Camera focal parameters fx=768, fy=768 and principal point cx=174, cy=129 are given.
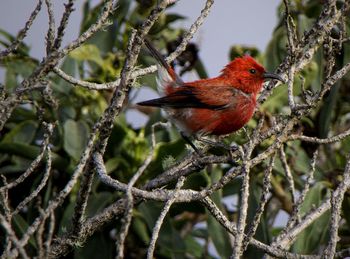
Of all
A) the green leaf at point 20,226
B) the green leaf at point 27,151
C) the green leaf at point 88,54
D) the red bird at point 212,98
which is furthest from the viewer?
the green leaf at point 88,54

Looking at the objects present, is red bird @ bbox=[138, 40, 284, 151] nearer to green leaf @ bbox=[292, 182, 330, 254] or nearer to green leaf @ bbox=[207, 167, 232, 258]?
green leaf @ bbox=[207, 167, 232, 258]

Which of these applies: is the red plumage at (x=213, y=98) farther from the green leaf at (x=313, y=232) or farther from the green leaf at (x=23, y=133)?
the green leaf at (x=23, y=133)

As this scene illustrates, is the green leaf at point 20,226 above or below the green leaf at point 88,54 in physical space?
below

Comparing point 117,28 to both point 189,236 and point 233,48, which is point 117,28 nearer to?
point 233,48

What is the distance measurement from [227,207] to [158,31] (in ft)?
5.48

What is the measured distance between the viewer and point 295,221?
15.9ft

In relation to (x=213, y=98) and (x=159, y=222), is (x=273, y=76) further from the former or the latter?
(x=159, y=222)

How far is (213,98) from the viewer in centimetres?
610

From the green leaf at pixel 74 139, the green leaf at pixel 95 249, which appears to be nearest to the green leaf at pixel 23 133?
the green leaf at pixel 74 139

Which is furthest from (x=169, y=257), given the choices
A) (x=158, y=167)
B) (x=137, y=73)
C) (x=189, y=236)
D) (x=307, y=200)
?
(x=137, y=73)

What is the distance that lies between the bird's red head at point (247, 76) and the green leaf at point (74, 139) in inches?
51.1

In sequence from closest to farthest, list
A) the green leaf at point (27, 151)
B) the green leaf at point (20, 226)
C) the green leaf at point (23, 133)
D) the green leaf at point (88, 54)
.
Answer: the green leaf at point (20, 226), the green leaf at point (27, 151), the green leaf at point (23, 133), the green leaf at point (88, 54)

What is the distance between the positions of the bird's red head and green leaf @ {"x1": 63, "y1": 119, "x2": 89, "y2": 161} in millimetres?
1298

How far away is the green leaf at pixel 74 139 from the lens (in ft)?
19.5
